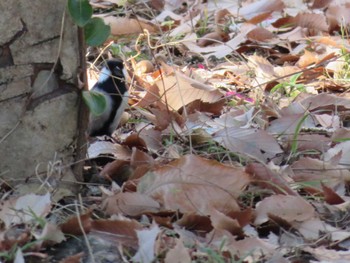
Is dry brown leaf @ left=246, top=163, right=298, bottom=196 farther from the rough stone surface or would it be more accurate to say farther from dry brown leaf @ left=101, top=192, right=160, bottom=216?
the rough stone surface

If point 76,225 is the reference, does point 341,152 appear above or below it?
below

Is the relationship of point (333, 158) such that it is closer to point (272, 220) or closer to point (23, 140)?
point (272, 220)

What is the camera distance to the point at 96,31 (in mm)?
2227

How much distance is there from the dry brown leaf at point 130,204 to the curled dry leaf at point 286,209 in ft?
0.87

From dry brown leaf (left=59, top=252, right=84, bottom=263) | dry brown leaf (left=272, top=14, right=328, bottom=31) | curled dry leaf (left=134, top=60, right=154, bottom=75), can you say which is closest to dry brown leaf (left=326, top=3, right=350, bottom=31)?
dry brown leaf (left=272, top=14, right=328, bottom=31)

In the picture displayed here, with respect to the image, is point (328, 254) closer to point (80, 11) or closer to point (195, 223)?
Result: point (195, 223)

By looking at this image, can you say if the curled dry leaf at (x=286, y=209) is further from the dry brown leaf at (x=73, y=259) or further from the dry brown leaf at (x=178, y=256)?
the dry brown leaf at (x=73, y=259)

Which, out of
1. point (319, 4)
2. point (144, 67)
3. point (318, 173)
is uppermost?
point (318, 173)

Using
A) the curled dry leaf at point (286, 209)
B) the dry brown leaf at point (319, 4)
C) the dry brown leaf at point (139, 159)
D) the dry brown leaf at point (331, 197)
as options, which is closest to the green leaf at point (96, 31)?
the dry brown leaf at point (139, 159)

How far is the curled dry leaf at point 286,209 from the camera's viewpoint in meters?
2.11

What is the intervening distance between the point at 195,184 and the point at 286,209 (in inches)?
9.4

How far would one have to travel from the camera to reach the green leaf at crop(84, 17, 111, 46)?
2221 millimetres

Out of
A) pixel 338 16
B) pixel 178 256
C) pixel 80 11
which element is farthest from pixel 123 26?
pixel 178 256

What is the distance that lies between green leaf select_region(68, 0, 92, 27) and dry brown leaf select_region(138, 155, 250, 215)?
425 mm
